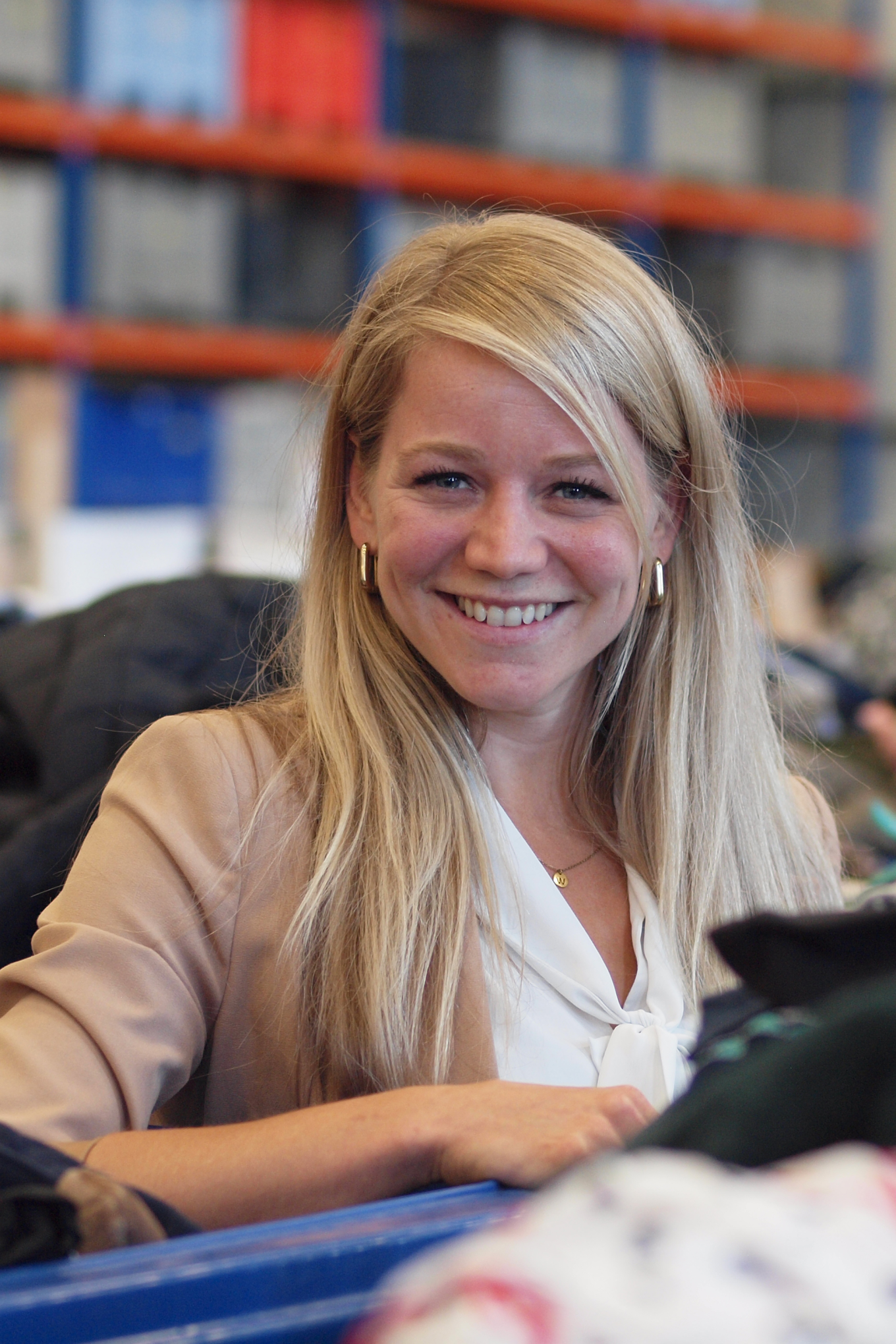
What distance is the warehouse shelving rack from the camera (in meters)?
3.20

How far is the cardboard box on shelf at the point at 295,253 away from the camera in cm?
347

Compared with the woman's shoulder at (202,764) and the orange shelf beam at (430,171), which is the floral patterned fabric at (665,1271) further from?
the orange shelf beam at (430,171)

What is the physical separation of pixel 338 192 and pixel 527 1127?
127 inches

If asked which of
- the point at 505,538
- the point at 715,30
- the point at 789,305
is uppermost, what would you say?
the point at 715,30

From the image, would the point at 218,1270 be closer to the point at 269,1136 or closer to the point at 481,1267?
the point at 481,1267

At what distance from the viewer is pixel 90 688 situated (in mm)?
1207

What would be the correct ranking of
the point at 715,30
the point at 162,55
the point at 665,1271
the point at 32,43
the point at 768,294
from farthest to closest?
1. the point at 768,294
2. the point at 715,30
3. the point at 162,55
4. the point at 32,43
5. the point at 665,1271

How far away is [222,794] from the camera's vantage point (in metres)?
1.01

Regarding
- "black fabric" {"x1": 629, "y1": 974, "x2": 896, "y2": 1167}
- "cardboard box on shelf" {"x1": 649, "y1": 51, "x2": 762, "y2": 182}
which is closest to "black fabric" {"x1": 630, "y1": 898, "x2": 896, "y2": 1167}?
"black fabric" {"x1": 629, "y1": 974, "x2": 896, "y2": 1167}

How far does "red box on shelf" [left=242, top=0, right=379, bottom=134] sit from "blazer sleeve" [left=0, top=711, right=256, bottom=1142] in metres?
2.69

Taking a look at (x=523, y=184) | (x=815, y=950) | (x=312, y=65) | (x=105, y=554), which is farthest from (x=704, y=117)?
(x=815, y=950)

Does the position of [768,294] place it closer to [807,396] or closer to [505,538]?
[807,396]

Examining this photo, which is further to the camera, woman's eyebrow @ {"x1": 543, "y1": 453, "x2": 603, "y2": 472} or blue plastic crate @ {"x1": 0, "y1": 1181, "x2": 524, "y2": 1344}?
woman's eyebrow @ {"x1": 543, "y1": 453, "x2": 603, "y2": 472}

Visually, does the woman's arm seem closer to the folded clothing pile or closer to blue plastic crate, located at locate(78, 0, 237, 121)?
the folded clothing pile
